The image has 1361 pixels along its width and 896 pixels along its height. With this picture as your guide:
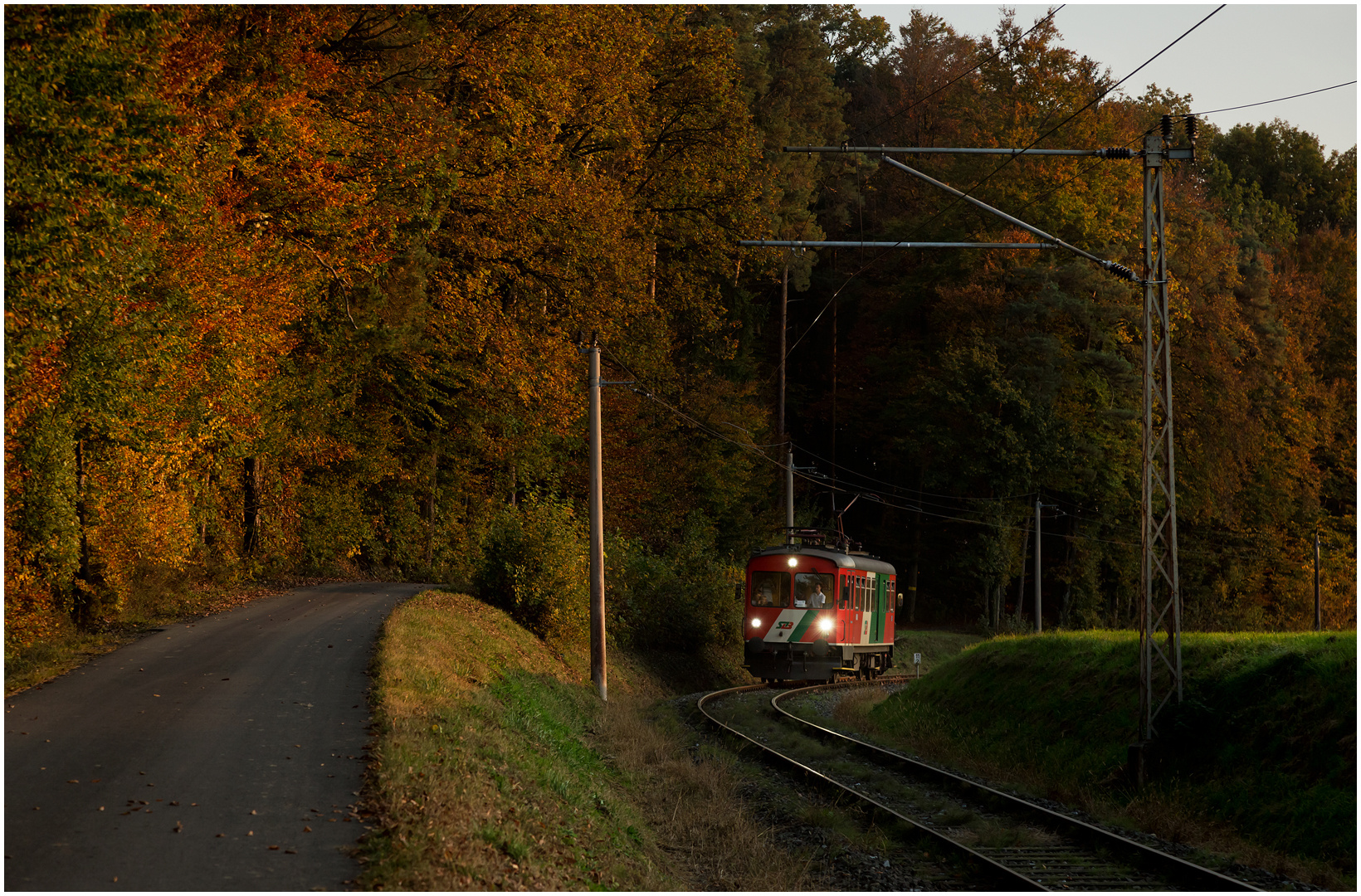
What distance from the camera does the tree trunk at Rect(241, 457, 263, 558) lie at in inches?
1026

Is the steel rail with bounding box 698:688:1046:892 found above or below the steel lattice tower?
below

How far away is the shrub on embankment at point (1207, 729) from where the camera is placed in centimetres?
1061

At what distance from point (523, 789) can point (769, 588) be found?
648 inches

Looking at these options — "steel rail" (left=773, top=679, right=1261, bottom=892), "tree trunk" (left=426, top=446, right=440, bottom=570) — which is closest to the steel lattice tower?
"steel rail" (left=773, top=679, right=1261, bottom=892)

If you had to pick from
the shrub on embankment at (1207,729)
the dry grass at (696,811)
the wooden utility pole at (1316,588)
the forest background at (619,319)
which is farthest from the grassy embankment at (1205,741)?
the wooden utility pole at (1316,588)

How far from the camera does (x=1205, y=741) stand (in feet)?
41.2

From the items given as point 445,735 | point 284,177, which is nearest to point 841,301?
point 284,177

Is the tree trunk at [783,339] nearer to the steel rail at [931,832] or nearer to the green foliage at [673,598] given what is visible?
the green foliage at [673,598]

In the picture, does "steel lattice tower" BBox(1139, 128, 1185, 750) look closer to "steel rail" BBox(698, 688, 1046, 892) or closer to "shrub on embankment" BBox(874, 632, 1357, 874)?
"shrub on embankment" BBox(874, 632, 1357, 874)

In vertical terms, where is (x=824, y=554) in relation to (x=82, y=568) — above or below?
below

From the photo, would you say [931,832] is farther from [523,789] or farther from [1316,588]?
[1316,588]

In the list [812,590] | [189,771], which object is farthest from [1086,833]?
[812,590]

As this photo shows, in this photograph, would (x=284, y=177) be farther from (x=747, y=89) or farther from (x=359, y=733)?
(x=747, y=89)

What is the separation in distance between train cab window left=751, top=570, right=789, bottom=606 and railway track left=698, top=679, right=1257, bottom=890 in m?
6.63
